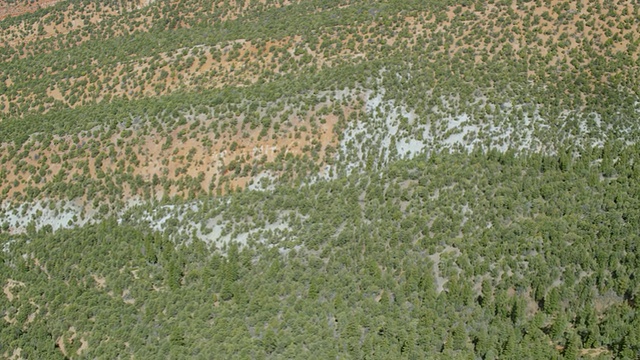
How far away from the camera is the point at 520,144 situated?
4006cm

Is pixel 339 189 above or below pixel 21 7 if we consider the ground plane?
below

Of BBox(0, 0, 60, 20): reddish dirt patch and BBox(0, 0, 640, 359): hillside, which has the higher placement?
BBox(0, 0, 60, 20): reddish dirt patch

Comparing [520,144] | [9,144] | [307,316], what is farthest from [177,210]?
[520,144]

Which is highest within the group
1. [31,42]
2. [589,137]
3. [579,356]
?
[31,42]

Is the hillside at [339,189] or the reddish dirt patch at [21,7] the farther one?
the reddish dirt patch at [21,7]

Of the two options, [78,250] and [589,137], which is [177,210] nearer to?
[78,250]

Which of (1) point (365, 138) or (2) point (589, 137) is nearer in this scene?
(2) point (589, 137)

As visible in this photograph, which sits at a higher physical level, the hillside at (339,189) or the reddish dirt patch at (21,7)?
the reddish dirt patch at (21,7)

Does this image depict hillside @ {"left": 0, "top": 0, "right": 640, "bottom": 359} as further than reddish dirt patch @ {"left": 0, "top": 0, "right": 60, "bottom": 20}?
No

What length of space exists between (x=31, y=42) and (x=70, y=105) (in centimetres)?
1423

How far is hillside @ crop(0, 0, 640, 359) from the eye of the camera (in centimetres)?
3291

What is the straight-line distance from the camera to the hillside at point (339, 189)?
3291 centimetres

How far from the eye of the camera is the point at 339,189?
40.3 meters

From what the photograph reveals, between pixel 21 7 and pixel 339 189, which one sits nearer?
pixel 339 189
